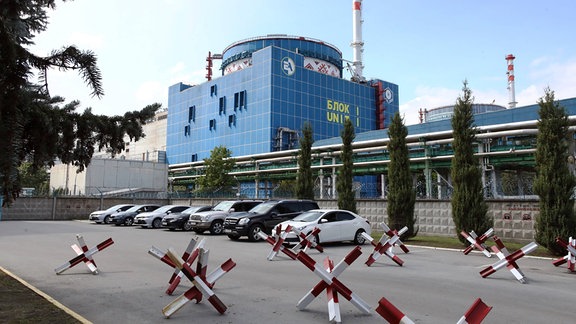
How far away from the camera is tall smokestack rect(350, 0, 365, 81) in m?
70.5

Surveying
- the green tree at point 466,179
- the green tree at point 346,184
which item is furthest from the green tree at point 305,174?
the green tree at point 466,179

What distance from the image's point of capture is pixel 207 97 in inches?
3063

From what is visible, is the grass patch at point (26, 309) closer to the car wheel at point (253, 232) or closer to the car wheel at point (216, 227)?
the car wheel at point (253, 232)

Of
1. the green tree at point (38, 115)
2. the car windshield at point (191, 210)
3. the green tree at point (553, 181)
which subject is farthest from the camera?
the car windshield at point (191, 210)

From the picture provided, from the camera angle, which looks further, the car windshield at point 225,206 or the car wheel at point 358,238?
the car windshield at point 225,206

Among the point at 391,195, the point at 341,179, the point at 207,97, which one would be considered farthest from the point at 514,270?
the point at 207,97

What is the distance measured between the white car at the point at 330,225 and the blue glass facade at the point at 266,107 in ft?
153

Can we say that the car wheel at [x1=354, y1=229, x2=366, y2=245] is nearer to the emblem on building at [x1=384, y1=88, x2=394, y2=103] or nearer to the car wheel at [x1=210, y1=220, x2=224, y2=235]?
the car wheel at [x1=210, y1=220, x2=224, y2=235]

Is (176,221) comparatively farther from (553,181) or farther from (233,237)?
(553,181)

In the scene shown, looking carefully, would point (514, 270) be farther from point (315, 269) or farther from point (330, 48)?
point (330, 48)

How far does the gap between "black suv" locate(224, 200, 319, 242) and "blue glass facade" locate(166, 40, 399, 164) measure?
44232mm

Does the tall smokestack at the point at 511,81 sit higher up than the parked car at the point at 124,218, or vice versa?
the tall smokestack at the point at 511,81

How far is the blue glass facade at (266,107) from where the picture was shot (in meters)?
65.6

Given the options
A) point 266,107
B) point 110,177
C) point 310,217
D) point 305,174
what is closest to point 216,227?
point 310,217
